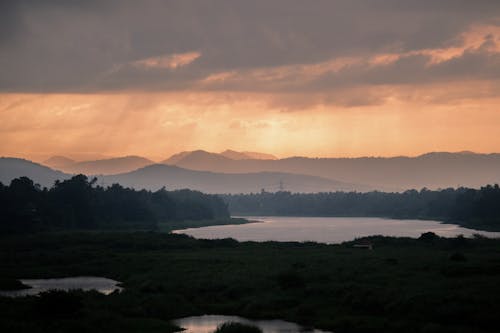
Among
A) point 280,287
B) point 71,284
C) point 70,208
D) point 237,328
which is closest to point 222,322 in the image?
point 237,328

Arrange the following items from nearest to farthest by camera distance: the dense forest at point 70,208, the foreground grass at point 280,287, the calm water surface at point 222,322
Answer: the foreground grass at point 280,287
the calm water surface at point 222,322
the dense forest at point 70,208

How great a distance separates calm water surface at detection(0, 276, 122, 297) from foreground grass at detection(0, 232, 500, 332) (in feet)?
6.37

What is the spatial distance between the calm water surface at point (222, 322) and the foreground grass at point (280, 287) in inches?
45.4

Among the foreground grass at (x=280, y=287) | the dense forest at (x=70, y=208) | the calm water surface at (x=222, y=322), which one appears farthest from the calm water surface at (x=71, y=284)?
the dense forest at (x=70, y=208)

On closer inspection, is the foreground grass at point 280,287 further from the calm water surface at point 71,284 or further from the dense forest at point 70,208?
the dense forest at point 70,208

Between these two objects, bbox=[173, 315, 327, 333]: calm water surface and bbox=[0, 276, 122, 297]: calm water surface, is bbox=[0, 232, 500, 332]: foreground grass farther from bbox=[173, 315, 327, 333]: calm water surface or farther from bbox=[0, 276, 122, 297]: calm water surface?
bbox=[0, 276, 122, 297]: calm water surface

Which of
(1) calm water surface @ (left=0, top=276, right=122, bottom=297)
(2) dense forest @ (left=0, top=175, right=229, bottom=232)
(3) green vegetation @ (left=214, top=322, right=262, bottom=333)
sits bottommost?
(3) green vegetation @ (left=214, top=322, right=262, bottom=333)

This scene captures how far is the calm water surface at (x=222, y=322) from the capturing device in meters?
51.1

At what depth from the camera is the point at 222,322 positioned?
53.6m

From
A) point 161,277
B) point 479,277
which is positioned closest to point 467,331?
point 479,277

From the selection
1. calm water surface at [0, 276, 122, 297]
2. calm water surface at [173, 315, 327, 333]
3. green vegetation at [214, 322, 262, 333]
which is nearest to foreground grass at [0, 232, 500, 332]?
calm water surface at [173, 315, 327, 333]

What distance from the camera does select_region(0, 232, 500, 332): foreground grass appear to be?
162 ft

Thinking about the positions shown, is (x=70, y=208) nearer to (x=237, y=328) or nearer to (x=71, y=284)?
(x=71, y=284)

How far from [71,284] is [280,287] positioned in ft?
70.4
